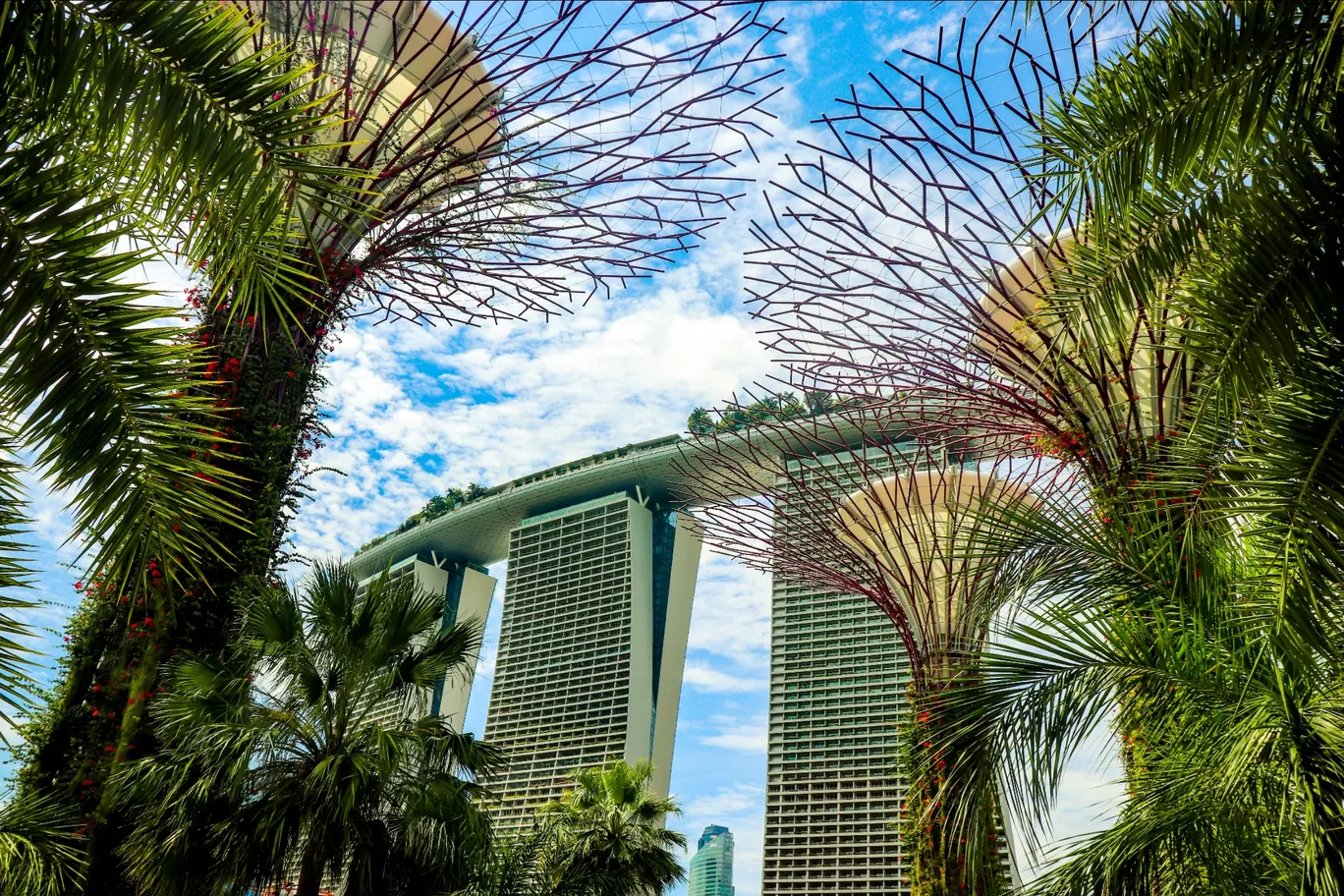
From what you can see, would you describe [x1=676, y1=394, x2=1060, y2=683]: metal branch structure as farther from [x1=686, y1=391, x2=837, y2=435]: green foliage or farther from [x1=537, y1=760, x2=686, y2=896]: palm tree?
[x1=537, y1=760, x2=686, y2=896]: palm tree

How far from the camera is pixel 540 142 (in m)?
5.75

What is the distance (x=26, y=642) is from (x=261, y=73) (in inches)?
74.0

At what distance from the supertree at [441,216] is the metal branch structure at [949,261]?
5.74 feet

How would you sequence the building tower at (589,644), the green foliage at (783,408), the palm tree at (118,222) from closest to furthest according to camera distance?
the palm tree at (118,222)
the green foliage at (783,408)
the building tower at (589,644)

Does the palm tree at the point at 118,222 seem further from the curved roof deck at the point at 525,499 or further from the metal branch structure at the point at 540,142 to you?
the curved roof deck at the point at 525,499

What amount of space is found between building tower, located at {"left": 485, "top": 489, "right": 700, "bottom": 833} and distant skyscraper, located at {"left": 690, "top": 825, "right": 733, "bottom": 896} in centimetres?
10102

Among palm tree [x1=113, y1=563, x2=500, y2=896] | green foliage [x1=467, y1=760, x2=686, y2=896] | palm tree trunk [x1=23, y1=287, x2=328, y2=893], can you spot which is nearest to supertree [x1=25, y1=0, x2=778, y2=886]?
palm tree trunk [x1=23, y1=287, x2=328, y2=893]

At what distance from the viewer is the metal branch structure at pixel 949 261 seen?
272 inches

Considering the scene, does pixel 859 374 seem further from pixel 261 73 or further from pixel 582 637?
pixel 582 637

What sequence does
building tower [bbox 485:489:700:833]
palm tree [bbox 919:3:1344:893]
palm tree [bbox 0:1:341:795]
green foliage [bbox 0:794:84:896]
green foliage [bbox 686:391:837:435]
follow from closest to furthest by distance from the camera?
palm tree [bbox 0:1:341:795], palm tree [bbox 919:3:1344:893], green foliage [bbox 0:794:84:896], green foliage [bbox 686:391:837:435], building tower [bbox 485:489:700:833]

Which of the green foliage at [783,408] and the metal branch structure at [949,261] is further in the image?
the green foliage at [783,408]

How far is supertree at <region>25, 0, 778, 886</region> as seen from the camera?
4.91 metres

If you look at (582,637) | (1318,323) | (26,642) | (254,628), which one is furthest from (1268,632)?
(582,637)

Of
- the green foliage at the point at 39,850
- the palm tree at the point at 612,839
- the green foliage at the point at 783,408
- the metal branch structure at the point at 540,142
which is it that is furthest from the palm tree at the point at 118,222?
the palm tree at the point at 612,839
